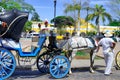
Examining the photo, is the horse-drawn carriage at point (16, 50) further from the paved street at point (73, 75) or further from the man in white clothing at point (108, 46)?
the man in white clothing at point (108, 46)

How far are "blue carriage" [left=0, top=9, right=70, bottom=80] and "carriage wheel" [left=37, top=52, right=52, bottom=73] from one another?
0.42 metres

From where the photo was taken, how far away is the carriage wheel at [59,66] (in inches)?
395

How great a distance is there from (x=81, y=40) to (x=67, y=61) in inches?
48.6

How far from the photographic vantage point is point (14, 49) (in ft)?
32.4

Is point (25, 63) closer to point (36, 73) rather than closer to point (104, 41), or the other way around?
point (36, 73)

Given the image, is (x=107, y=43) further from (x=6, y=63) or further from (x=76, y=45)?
(x=6, y=63)

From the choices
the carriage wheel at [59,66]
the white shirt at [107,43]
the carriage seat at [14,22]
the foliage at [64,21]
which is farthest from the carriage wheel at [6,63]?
the foliage at [64,21]

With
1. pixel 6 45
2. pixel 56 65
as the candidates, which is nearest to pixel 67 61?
pixel 56 65

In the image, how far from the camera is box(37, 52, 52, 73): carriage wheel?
434 inches

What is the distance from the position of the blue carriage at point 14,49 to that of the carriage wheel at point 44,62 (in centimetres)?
42

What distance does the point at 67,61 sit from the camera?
10297 mm

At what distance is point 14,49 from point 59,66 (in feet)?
5.03

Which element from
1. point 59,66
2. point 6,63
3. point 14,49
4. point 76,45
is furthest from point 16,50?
point 76,45

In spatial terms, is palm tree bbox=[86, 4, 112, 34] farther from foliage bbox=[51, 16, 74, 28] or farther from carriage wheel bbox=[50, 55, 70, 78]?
carriage wheel bbox=[50, 55, 70, 78]
